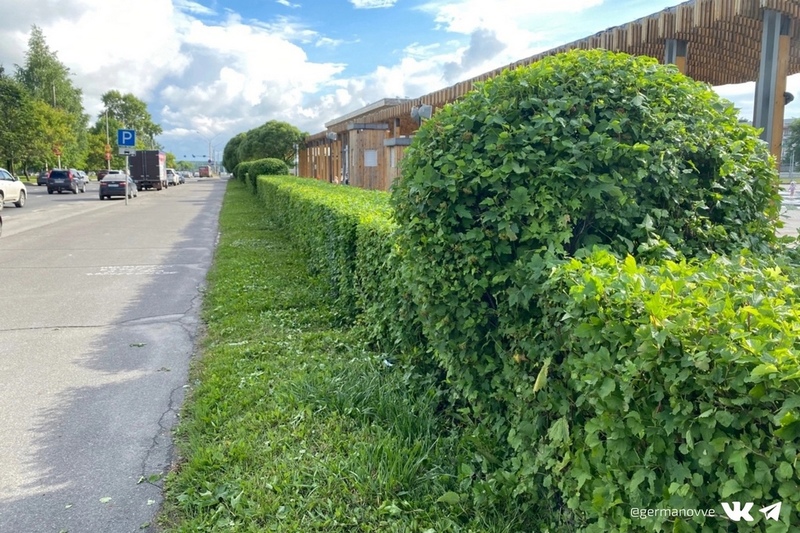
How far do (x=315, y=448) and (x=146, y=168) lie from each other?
156 feet

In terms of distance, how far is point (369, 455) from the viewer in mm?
3365

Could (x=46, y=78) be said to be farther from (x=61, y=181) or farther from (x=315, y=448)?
(x=315, y=448)

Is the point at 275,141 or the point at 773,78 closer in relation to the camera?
the point at 773,78

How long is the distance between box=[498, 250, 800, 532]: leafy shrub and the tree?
41.5 meters

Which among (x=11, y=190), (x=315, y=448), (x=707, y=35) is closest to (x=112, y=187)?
(x=11, y=190)

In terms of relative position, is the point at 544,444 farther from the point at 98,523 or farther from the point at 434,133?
the point at 98,523

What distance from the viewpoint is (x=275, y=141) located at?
43906 mm

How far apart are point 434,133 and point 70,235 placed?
15.2m

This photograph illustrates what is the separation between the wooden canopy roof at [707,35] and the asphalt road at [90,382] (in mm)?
4050

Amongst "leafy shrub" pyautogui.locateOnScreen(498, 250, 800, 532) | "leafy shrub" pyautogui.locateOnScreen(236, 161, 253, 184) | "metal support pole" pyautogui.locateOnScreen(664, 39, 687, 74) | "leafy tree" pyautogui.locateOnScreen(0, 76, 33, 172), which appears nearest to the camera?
"leafy shrub" pyautogui.locateOnScreen(498, 250, 800, 532)

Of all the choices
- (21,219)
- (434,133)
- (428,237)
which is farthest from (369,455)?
(21,219)

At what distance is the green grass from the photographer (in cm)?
296

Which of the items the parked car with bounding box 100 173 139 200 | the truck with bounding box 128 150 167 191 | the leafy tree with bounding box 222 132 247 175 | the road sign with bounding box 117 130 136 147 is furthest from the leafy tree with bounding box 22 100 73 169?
the road sign with bounding box 117 130 136 147

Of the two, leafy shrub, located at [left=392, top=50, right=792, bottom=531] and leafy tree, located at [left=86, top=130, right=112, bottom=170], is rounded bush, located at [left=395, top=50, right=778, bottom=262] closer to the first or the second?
leafy shrub, located at [left=392, top=50, right=792, bottom=531]
